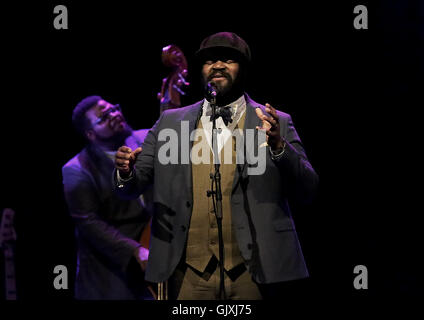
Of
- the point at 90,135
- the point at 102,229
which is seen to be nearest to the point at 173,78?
the point at 90,135

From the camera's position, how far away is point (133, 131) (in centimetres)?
443

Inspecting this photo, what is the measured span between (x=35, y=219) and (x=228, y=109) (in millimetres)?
3005

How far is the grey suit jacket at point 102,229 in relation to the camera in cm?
399

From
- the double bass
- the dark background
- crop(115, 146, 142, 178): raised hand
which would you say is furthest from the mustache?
the dark background

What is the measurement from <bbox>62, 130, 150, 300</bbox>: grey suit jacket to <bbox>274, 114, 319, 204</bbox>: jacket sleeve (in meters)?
1.80

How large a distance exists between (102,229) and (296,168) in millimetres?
2091

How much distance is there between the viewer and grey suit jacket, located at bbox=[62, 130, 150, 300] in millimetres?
3992

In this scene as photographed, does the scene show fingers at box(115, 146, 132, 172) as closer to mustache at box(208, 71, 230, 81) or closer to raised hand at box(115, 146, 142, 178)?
raised hand at box(115, 146, 142, 178)

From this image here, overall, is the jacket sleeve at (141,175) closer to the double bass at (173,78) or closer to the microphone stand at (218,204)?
the microphone stand at (218,204)

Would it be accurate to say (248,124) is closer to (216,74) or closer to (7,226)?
(216,74)

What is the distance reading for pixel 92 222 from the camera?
4.05m

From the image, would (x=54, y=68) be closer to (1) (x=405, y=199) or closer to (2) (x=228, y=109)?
(2) (x=228, y=109)

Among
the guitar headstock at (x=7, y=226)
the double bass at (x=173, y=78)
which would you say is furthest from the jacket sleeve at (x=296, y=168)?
the guitar headstock at (x=7, y=226)

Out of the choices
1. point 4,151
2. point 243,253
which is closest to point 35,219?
point 4,151
